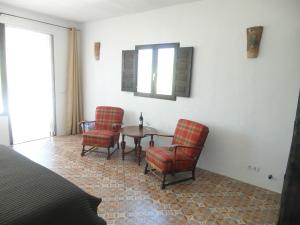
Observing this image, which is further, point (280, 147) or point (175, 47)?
point (175, 47)

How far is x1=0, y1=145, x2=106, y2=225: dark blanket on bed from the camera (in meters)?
1.26

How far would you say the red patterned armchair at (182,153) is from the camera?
2877 mm

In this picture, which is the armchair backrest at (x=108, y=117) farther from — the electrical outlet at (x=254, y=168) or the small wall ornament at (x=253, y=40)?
the small wall ornament at (x=253, y=40)

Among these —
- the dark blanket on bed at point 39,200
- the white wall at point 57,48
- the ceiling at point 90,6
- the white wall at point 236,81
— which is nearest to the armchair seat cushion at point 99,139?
the white wall at point 236,81

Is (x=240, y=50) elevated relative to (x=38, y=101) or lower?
elevated

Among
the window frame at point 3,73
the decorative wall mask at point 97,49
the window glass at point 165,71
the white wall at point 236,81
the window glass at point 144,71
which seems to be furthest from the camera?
the decorative wall mask at point 97,49

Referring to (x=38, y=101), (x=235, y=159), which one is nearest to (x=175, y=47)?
(x=235, y=159)

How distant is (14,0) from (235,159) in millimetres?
4393

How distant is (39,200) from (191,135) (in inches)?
88.0

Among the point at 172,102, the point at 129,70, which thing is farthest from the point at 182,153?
the point at 129,70

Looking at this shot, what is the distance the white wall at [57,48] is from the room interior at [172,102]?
0.02 meters

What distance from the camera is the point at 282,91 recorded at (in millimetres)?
2736

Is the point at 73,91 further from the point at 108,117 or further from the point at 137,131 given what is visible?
the point at 137,131

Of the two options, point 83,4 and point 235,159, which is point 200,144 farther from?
point 83,4
